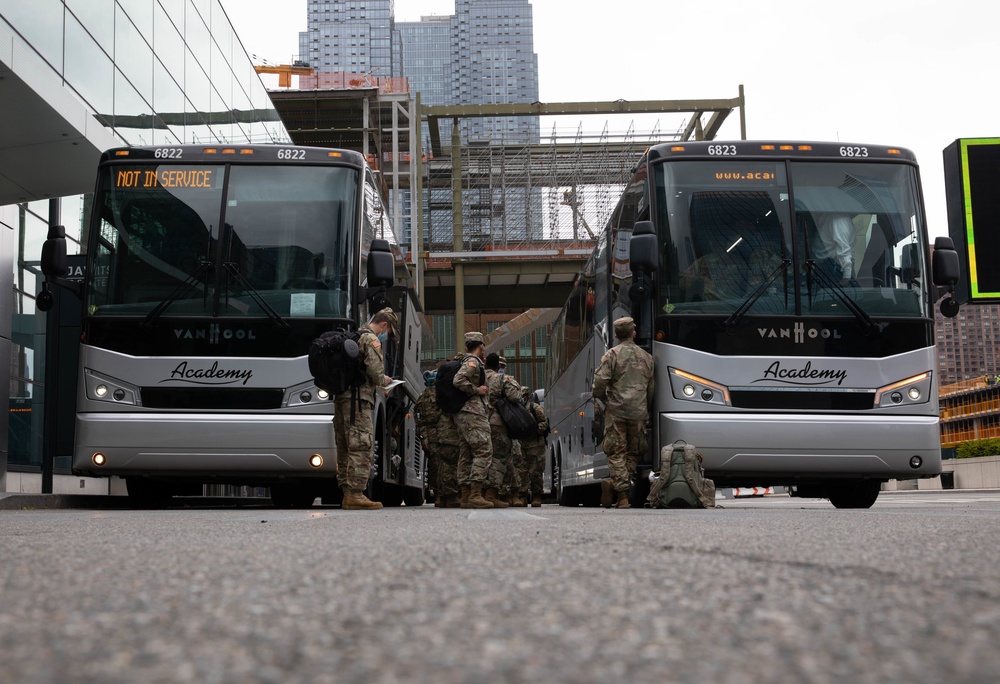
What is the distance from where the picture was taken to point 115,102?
63.1 feet

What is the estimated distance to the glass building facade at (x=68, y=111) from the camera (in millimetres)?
12219

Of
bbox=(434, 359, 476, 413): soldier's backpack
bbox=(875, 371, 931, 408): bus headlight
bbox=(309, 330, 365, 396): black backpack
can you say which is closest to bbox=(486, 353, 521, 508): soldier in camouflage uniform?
bbox=(434, 359, 476, 413): soldier's backpack

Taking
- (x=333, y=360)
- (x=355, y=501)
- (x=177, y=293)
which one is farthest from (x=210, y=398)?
(x=355, y=501)

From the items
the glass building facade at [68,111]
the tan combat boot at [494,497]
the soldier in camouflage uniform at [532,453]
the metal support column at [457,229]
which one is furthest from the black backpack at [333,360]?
the metal support column at [457,229]

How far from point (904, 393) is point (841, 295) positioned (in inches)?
40.4

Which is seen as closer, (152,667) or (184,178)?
(152,667)

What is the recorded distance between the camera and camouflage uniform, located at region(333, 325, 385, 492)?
998cm

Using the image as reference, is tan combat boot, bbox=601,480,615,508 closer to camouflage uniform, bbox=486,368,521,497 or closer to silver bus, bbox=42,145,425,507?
camouflage uniform, bbox=486,368,521,497

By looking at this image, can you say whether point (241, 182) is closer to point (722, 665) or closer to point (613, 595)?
point (613, 595)

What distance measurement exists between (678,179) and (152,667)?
970 centimetres

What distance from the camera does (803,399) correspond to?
34.4 ft

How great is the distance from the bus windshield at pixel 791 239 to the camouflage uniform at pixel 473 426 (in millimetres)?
1989

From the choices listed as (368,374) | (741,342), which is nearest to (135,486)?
(368,374)

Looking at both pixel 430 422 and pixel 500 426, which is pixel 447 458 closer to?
pixel 430 422
